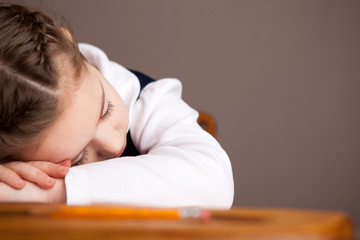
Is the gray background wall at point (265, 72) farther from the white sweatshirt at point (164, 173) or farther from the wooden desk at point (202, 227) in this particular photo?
the wooden desk at point (202, 227)

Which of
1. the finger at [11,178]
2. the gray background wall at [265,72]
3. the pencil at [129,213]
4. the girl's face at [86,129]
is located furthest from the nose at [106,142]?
the gray background wall at [265,72]

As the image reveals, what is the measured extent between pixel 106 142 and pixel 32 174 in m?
0.10

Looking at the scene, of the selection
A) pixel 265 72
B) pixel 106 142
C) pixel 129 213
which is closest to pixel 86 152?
pixel 106 142

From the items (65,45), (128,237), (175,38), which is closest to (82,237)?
(128,237)

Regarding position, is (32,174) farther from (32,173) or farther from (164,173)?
(164,173)

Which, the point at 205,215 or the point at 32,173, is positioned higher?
the point at 205,215

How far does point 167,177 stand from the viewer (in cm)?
45

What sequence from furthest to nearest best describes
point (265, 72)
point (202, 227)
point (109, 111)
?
point (265, 72) → point (109, 111) → point (202, 227)

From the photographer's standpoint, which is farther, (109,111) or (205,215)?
(109,111)

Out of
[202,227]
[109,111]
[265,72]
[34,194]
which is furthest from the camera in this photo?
[265,72]

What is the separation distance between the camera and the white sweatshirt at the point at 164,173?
16.4 inches

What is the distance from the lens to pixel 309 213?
185 millimetres

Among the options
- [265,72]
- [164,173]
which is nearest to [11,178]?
[164,173]

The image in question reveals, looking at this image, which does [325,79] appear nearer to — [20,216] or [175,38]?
[175,38]
